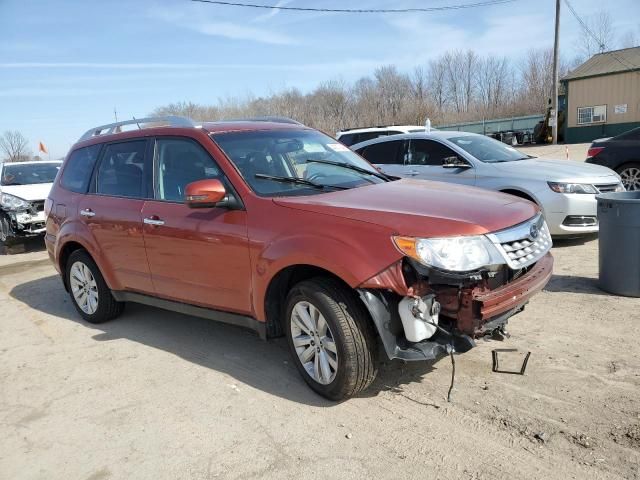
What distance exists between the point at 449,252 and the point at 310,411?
140cm

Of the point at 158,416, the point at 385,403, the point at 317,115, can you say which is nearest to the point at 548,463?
the point at 385,403

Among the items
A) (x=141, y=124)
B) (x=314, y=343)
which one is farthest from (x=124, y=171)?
(x=314, y=343)

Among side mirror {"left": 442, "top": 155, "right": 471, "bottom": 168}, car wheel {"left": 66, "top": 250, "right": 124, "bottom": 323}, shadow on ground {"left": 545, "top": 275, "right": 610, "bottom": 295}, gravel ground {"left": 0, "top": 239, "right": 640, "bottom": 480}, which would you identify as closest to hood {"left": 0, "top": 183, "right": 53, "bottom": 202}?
car wheel {"left": 66, "top": 250, "right": 124, "bottom": 323}

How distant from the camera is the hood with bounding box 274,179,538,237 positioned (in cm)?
317

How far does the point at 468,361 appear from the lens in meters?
4.02

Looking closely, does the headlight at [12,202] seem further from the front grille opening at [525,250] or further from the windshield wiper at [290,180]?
the front grille opening at [525,250]

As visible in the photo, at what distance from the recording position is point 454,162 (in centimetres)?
798

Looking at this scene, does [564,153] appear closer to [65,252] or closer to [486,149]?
[486,149]

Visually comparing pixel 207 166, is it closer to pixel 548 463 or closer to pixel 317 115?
pixel 548 463

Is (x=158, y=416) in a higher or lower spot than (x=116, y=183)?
lower

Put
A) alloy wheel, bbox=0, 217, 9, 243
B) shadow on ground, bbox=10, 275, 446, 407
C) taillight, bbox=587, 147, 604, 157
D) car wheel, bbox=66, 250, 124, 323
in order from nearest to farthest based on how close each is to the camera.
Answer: shadow on ground, bbox=10, 275, 446, 407 < car wheel, bbox=66, 250, 124, 323 < taillight, bbox=587, 147, 604, 157 < alloy wheel, bbox=0, 217, 9, 243

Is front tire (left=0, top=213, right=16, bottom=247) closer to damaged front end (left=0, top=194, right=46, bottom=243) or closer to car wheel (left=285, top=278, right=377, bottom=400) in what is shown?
damaged front end (left=0, top=194, right=46, bottom=243)

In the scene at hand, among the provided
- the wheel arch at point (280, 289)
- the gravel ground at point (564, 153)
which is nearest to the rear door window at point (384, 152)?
the wheel arch at point (280, 289)

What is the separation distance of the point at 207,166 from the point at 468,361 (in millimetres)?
2527
